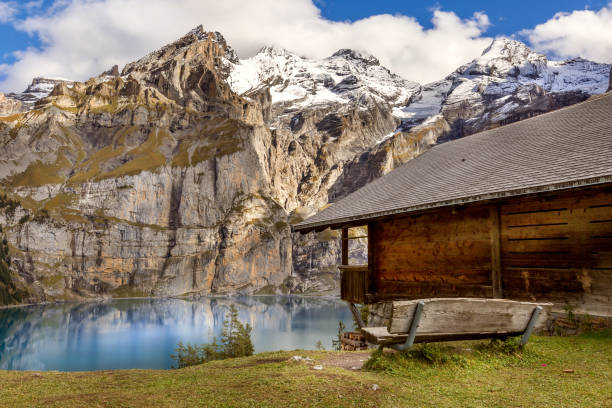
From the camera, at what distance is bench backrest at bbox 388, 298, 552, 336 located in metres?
5.65

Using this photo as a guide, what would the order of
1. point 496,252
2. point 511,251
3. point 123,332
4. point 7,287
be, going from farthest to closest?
point 7,287
point 123,332
point 496,252
point 511,251

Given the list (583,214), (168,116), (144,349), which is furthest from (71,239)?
(583,214)

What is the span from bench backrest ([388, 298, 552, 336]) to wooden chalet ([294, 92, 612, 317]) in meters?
3.49

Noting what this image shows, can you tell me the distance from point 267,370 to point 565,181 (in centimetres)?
662

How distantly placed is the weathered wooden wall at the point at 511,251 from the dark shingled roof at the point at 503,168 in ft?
2.24

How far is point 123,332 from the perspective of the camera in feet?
190

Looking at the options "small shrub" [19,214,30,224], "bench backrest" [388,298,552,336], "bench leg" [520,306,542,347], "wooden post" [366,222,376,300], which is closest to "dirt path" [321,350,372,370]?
"bench backrest" [388,298,552,336]

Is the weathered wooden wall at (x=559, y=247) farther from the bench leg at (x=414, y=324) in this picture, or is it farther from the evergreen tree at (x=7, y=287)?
the evergreen tree at (x=7, y=287)

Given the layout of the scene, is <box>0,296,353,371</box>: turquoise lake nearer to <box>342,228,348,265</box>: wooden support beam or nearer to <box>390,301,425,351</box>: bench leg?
<box>342,228,348,265</box>: wooden support beam

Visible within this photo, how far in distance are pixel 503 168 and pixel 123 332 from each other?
5787cm

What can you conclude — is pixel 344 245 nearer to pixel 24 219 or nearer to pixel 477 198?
pixel 477 198

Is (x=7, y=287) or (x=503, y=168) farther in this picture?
(x=7, y=287)

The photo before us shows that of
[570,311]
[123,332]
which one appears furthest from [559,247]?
[123,332]

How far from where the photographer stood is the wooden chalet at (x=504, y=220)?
30.1 ft
